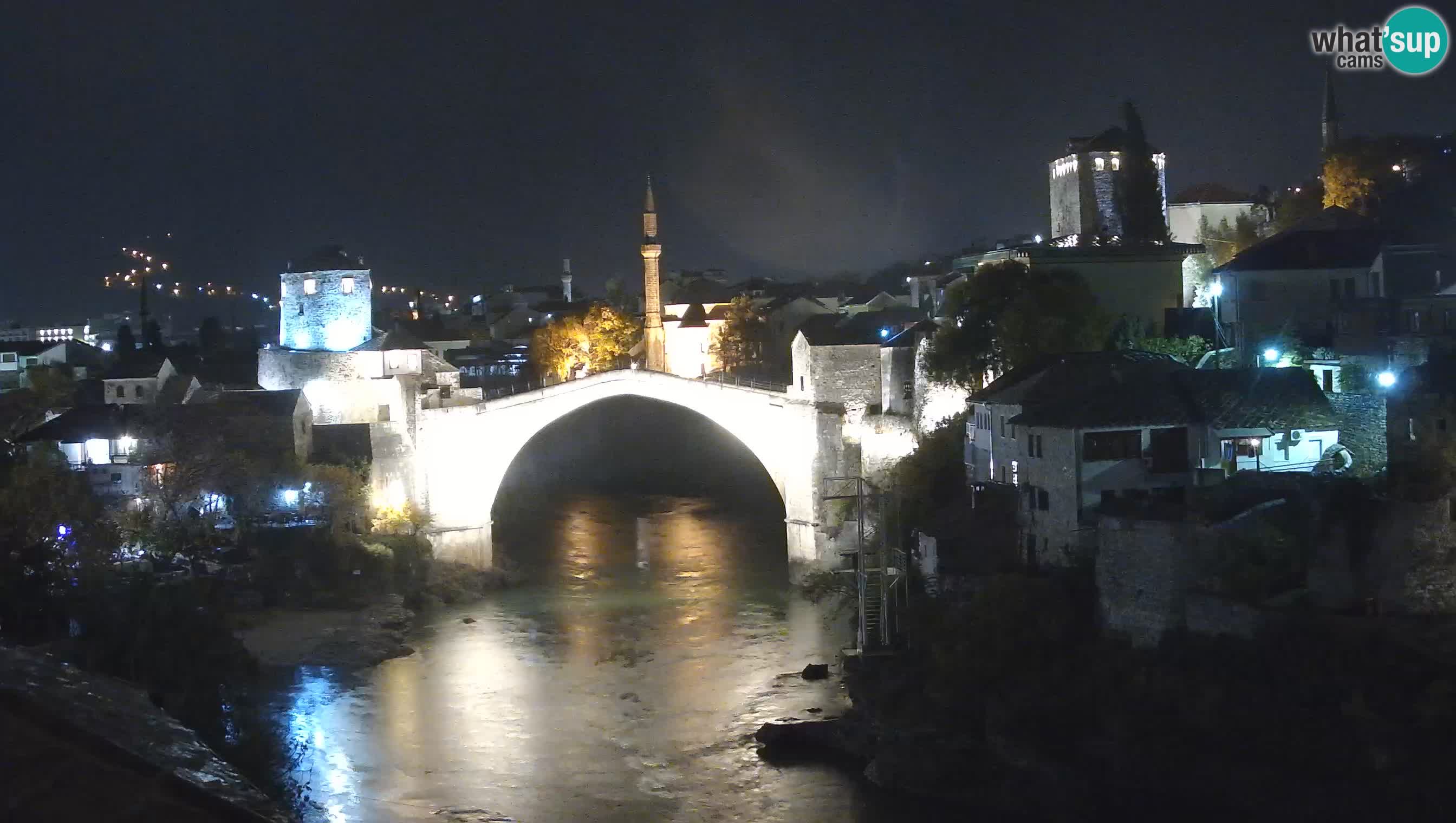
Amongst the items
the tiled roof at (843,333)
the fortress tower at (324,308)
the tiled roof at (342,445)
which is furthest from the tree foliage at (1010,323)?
the fortress tower at (324,308)

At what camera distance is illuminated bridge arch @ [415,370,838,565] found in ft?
70.6

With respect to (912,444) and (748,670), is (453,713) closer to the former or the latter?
(748,670)

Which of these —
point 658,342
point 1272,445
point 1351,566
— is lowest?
point 1351,566

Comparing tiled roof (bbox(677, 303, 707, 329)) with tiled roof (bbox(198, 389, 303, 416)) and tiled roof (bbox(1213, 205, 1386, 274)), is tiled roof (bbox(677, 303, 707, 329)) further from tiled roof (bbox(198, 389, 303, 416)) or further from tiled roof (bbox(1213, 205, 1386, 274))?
tiled roof (bbox(1213, 205, 1386, 274))

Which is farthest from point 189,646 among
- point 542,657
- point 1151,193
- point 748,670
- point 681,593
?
point 1151,193

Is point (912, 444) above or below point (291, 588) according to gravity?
above

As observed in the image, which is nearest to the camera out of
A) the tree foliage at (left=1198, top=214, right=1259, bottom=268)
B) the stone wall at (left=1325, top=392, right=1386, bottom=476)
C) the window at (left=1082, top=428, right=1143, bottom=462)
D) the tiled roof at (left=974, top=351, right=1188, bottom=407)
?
the window at (left=1082, top=428, right=1143, bottom=462)

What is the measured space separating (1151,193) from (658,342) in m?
11.3

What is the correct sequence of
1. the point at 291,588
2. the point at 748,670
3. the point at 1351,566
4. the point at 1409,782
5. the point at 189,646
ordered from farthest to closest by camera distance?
the point at 291,588 → the point at 748,670 → the point at 189,646 → the point at 1351,566 → the point at 1409,782

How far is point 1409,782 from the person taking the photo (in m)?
10.5

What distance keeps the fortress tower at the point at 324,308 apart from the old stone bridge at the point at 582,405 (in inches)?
106

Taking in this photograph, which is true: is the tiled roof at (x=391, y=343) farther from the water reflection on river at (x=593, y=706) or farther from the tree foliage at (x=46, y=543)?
the tree foliage at (x=46, y=543)

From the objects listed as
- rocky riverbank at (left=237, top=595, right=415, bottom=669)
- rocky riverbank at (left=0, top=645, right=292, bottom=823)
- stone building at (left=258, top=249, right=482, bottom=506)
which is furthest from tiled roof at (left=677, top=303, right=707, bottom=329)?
rocky riverbank at (left=0, top=645, right=292, bottom=823)

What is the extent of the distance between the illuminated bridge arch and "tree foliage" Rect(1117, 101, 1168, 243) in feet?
17.4
